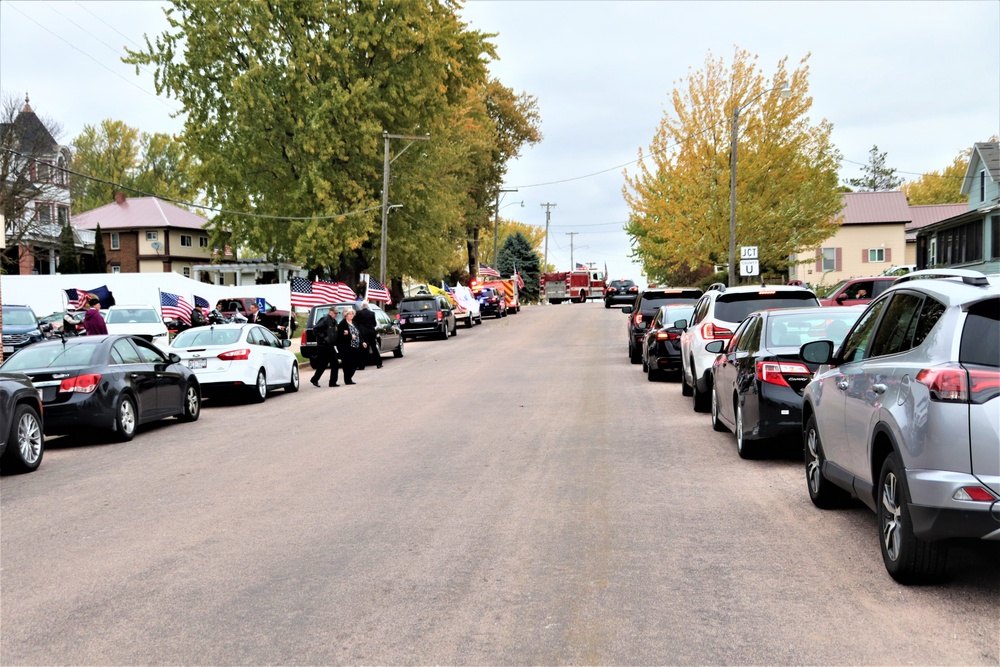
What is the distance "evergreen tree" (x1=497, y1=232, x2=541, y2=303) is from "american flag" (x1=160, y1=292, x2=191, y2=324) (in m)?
74.6

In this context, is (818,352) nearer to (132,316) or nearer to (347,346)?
(347,346)

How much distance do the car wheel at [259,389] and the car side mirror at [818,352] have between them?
1314cm

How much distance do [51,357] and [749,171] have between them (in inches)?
1266

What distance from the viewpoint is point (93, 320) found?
1833 centimetres

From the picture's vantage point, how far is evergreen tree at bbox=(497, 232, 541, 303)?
361 feet

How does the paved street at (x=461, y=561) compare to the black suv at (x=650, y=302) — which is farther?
the black suv at (x=650, y=302)

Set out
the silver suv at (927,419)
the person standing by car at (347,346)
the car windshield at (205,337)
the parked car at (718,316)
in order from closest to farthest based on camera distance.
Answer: the silver suv at (927,419), the parked car at (718,316), the car windshield at (205,337), the person standing by car at (347,346)

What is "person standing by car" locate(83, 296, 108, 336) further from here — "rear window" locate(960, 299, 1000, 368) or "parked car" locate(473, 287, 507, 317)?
"parked car" locate(473, 287, 507, 317)

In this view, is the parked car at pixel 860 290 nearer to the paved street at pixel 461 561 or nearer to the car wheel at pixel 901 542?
the paved street at pixel 461 561

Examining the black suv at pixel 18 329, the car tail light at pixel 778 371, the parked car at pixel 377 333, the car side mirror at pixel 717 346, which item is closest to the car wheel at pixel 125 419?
the car side mirror at pixel 717 346

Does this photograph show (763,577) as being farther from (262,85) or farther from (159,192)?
(159,192)

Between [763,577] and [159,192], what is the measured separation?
92.2 m

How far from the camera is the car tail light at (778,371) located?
10023 mm

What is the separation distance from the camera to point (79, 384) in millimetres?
13188
